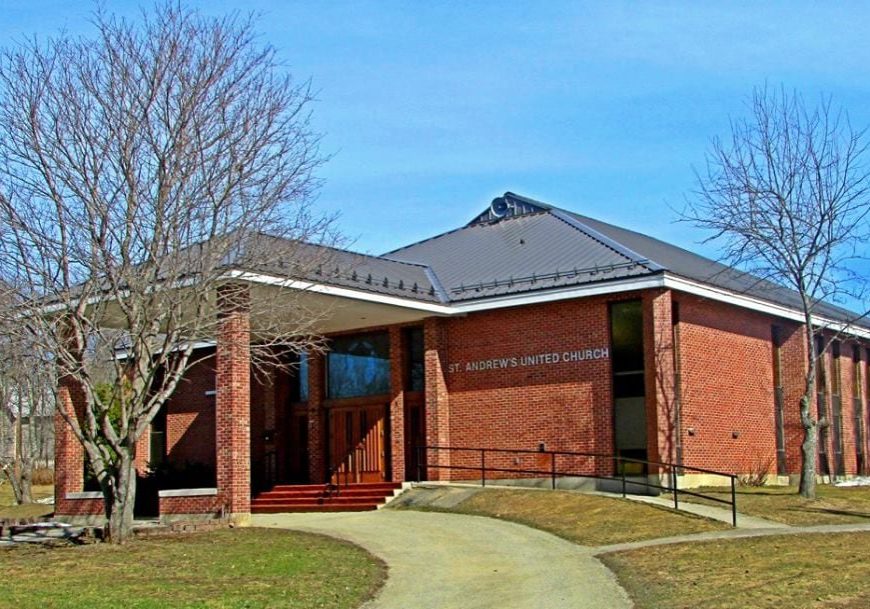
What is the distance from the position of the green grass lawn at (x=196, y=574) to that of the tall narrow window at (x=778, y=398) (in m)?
15.4

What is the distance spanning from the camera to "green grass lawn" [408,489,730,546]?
19.2 metres

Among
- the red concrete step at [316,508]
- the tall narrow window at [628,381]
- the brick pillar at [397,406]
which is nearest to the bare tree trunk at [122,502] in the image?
the red concrete step at [316,508]

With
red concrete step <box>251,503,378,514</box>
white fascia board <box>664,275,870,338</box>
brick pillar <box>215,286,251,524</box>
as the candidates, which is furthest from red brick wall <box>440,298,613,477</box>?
brick pillar <box>215,286,251,524</box>

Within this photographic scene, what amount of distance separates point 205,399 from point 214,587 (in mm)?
20486

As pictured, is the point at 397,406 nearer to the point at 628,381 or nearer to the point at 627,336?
the point at 628,381

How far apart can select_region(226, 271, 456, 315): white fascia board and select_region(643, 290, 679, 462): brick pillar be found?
17.0 feet

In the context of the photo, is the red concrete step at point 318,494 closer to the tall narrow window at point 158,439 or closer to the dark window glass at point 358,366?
the dark window glass at point 358,366

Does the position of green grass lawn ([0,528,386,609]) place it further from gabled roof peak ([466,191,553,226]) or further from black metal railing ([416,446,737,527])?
gabled roof peak ([466,191,553,226])

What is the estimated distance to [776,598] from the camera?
528 inches

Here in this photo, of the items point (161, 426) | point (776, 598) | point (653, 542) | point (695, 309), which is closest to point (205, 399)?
point (161, 426)

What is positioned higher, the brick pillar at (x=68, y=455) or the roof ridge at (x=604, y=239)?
the roof ridge at (x=604, y=239)

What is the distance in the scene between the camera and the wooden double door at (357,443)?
29625 millimetres

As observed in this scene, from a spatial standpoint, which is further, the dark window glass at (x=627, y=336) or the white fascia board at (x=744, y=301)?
the dark window glass at (x=627, y=336)

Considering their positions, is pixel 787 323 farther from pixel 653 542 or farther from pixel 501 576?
pixel 501 576
